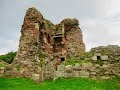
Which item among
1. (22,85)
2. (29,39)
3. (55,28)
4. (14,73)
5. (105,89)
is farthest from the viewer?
(55,28)

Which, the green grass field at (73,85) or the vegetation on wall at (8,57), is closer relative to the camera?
the green grass field at (73,85)

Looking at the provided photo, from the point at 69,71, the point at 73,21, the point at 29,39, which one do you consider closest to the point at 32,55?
the point at 29,39

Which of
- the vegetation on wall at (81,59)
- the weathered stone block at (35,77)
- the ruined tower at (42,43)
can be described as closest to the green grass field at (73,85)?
the vegetation on wall at (81,59)

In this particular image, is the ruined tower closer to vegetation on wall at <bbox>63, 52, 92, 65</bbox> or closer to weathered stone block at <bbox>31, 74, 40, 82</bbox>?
weathered stone block at <bbox>31, 74, 40, 82</bbox>

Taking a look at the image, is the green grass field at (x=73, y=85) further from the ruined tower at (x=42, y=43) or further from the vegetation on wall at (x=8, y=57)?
the vegetation on wall at (x=8, y=57)

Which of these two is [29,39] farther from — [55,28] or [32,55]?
[55,28]

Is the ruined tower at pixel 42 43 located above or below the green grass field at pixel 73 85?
above

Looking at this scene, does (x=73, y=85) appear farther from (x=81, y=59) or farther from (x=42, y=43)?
(x=42, y=43)

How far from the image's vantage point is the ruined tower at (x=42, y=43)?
2020 centimetres

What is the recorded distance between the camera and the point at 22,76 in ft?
63.4

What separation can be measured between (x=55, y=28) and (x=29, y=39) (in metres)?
7.06

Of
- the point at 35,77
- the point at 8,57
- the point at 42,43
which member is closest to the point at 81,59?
the point at 35,77

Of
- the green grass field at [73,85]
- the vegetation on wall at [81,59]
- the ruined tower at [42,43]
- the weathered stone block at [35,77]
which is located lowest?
the green grass field at [73,85]

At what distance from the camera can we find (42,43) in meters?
23.1
